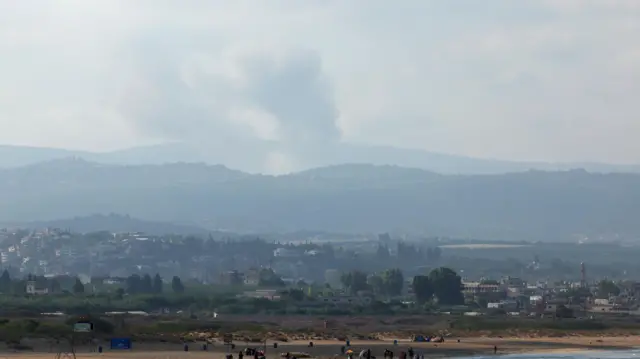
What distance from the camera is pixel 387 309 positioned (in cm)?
13462

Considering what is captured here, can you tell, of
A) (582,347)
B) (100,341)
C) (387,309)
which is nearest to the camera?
(100,341)

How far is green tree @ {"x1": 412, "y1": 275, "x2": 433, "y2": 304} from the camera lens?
148 meters

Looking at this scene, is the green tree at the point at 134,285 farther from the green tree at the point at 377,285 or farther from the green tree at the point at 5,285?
the green tree at the point at 377,285

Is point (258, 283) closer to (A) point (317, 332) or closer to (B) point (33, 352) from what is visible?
(A) point (317, 332)

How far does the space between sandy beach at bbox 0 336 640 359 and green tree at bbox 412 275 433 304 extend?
139 feet

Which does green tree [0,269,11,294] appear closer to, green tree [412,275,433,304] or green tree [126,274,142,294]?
green tree [126,274,142,294]

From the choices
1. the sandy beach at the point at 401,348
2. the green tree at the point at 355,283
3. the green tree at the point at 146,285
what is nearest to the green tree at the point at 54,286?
the green tree at the point at 146,285

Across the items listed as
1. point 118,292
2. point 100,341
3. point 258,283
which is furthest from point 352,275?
point 100,341

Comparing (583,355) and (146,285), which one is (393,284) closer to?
(146,285)

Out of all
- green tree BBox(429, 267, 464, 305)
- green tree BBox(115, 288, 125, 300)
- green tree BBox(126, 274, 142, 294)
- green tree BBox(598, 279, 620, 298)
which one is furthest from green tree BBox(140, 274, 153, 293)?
green tree BBox(598, 279, 620, 298)

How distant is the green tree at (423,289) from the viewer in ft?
487

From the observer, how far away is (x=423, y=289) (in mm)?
149125

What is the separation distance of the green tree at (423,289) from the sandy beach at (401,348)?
42.5m

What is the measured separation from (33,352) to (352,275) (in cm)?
11103
